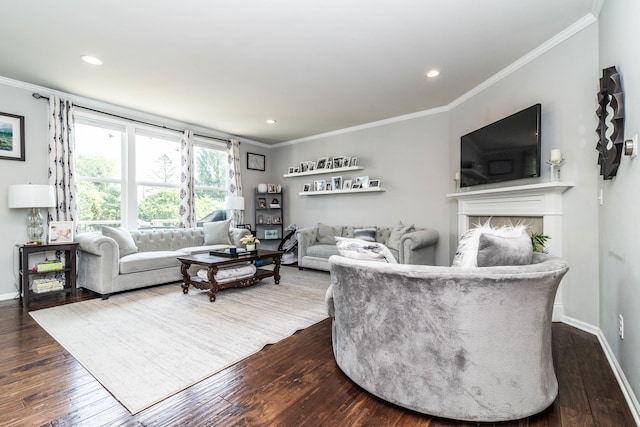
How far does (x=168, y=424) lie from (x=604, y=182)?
129 inches

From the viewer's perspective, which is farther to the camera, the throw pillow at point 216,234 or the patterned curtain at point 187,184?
the patterned curtain at point 187,184

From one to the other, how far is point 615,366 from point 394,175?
3.69 meters

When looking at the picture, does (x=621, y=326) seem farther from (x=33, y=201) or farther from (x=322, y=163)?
(x=33, y=201)

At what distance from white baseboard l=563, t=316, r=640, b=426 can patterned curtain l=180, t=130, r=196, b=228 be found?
209 inches

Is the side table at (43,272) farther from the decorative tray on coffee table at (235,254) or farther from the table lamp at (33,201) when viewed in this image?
the decorative tray on coffee table at (235,254)

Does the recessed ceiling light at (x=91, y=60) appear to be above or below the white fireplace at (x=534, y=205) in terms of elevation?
above

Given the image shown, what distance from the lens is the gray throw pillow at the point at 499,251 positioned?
4.99ft

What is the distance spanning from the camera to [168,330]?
99.4 inches

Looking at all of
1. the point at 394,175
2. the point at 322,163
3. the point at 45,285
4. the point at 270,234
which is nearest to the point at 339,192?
the point at 322,163

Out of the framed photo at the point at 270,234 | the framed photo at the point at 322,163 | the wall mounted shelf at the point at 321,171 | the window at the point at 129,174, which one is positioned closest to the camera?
the window at the point at 129,174

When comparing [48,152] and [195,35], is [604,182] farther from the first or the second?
[48,152]

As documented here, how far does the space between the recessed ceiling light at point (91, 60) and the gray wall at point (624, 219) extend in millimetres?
4314

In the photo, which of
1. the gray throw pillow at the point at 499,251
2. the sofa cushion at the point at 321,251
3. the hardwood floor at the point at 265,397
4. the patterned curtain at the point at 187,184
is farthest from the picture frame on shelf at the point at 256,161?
the gray throw pillow at the point at 499,251

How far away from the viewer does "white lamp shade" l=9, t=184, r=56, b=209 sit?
3.28 meters
